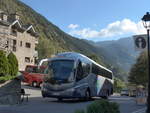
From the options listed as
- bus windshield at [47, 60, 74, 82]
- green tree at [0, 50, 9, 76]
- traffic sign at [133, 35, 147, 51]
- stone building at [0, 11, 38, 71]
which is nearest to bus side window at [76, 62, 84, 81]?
bus windshield at [47, 60, 74, 82]

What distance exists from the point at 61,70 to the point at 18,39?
4002 cm

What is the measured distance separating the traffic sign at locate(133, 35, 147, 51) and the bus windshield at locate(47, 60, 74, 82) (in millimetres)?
9331

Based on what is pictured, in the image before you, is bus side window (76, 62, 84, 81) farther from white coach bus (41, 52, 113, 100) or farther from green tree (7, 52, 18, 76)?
green tree (7, 52, 18, 76)

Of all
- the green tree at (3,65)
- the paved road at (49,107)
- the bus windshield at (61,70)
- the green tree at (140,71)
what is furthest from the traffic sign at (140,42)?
the green tree at (140,71)

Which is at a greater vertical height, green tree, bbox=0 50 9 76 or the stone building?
the stone building

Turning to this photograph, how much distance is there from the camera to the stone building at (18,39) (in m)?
58.4

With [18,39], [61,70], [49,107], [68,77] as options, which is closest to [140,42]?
[49,107]

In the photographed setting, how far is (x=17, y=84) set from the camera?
25.7 m

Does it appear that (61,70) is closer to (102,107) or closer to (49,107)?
(49,107)

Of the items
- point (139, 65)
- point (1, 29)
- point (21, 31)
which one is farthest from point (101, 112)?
point (139, 65)

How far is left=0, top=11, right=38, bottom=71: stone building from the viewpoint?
192 ft

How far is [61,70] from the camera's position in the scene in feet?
88.9

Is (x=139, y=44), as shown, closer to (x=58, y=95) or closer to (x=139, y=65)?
(x=58, y=95)

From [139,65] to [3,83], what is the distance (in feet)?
185
